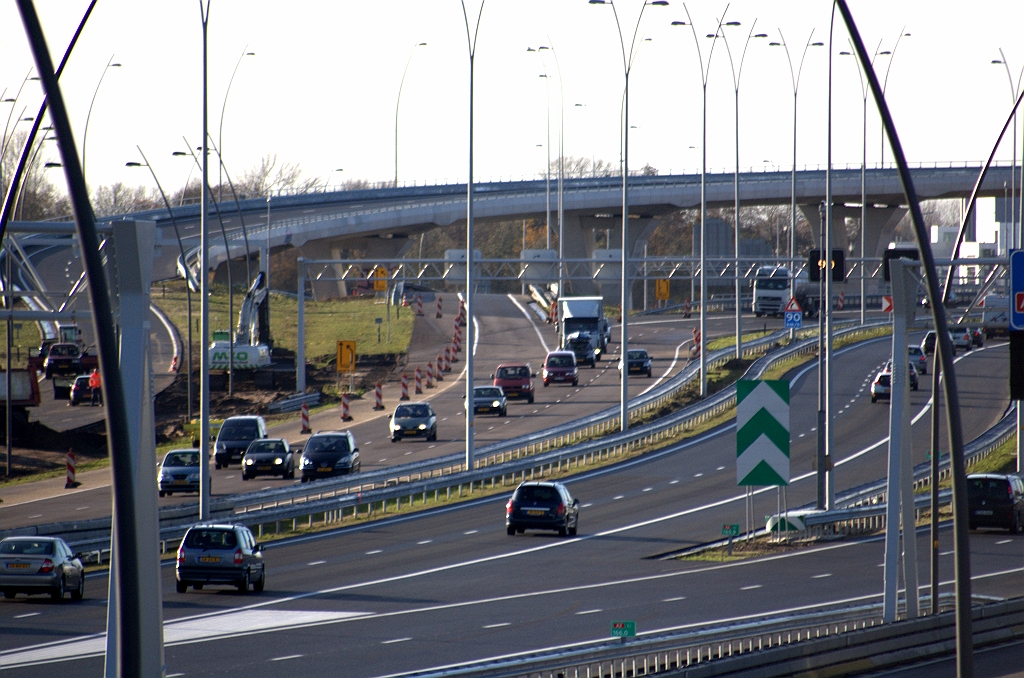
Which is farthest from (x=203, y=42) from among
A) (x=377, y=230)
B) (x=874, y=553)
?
(x=377, y=230)

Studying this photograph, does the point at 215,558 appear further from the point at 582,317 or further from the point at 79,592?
the point at 582,317

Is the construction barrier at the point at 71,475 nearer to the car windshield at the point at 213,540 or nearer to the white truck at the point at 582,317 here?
the car windshield at the point at 213,540

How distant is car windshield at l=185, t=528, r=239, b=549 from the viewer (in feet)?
80.2

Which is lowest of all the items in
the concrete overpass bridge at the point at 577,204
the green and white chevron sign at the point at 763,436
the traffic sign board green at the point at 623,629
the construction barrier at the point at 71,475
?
the construction barrier at the point at 71,475

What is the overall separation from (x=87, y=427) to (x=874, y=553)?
34.4m

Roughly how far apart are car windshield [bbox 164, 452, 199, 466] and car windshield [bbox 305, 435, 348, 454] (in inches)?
128

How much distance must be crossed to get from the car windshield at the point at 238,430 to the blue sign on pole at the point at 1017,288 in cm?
3307

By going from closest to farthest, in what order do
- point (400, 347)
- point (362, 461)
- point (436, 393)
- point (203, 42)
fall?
1. point (203, 42)
2. point (362, 461)
3. point (436, 393)
4. point (400, 347)

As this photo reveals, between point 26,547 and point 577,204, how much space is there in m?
91.8

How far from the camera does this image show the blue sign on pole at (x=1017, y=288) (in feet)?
54.0

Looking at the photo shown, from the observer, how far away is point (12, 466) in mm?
47562

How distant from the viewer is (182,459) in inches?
1567

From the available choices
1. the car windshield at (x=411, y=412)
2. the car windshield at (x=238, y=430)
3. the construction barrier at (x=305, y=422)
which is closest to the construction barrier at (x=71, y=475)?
the car windshield at (x=238, y=430)

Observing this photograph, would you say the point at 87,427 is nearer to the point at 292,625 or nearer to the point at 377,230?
the point at 292,625
